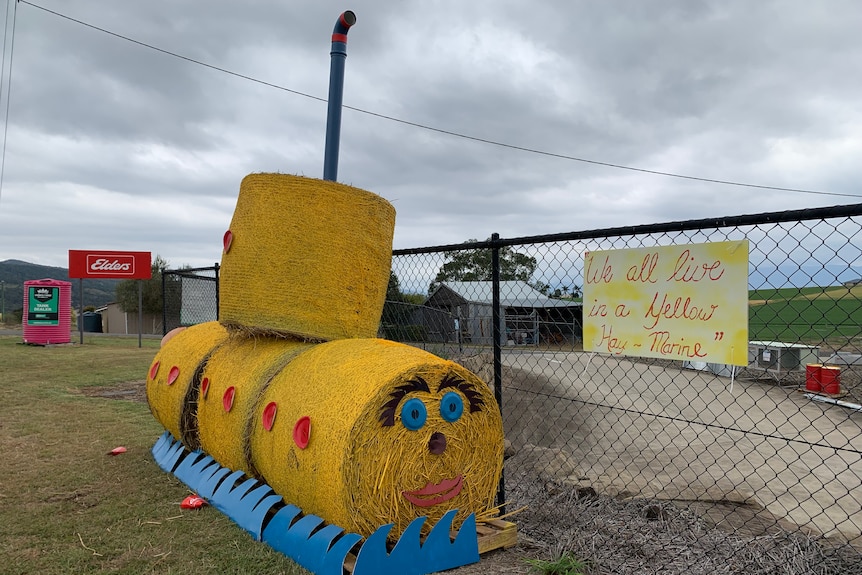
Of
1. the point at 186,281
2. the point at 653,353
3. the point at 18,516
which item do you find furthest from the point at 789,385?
the point at 18,516

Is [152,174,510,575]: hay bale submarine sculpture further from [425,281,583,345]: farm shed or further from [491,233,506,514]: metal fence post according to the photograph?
[425,281,583,345]: farm shed

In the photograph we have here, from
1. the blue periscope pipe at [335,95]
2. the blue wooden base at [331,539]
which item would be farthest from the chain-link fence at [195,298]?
the blue wooden base at [331,539]

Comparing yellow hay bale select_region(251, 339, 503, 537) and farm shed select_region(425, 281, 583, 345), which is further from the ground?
farm shed select_region(425, 281, 583, 345)

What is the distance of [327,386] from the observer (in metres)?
3.18

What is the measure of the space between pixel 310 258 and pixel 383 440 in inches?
54.9

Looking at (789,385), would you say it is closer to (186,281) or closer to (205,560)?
(186,281)

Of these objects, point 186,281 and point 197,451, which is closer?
point 197,451

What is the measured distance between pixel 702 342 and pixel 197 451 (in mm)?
3721

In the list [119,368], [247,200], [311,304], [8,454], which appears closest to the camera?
[311,304]

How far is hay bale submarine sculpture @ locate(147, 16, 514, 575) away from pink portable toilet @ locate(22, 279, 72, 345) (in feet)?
54.6

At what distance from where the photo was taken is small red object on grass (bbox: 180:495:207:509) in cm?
404

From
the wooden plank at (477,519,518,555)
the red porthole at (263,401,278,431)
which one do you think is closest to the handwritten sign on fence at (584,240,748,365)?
the wooden plank at (477,519,518,555)

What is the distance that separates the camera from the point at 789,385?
Answer: 19.4 meters

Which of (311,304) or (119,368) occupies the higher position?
(311,304)
